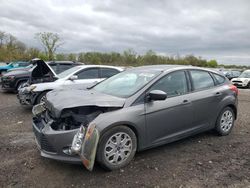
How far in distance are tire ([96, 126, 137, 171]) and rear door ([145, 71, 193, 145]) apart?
365 mm

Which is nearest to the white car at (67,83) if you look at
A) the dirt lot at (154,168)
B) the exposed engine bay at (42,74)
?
the exposed engine bay at (42,74)

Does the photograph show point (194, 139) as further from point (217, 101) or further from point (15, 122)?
point (15, 122)

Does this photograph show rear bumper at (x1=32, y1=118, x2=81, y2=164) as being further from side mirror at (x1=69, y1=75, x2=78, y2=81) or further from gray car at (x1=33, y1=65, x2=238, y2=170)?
side mirror at (x1=69, y1=75, x2=78, y2=81)

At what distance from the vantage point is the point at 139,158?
3.97 metres

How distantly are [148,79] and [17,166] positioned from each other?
Result: 8.30ft

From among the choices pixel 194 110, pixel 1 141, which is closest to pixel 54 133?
pixel 1 141

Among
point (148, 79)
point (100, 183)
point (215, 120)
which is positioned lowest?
point (100, 183)

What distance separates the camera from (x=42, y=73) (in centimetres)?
819

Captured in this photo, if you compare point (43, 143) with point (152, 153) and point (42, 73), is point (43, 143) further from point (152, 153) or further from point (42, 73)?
point (42, 73)

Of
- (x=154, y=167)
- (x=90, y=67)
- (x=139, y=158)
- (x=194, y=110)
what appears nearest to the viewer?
(x=154, y=167)

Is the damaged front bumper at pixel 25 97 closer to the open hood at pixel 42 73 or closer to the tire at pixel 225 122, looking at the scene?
the open hood at pixel 42 73

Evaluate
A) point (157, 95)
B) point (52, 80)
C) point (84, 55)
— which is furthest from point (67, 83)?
point (84, 55)

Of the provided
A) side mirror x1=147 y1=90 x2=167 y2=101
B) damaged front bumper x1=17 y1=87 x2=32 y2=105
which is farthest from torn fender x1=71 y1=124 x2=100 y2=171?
damaged front bumper x1=17 y1=87 x2=32 y2=105

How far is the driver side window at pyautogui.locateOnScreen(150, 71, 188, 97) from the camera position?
4.15 m
